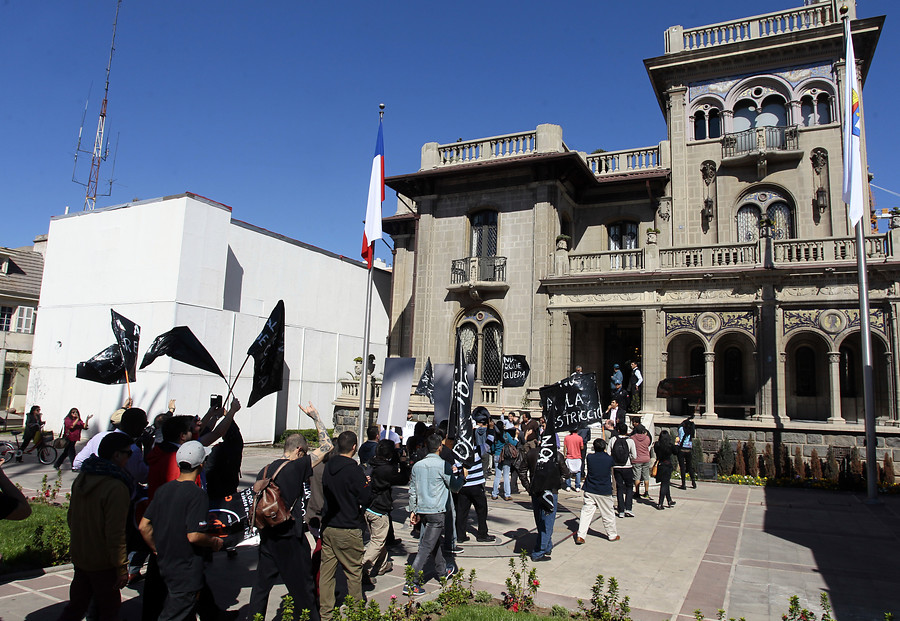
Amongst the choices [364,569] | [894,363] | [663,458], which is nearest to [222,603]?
[364,569]

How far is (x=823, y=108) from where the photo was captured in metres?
23.3

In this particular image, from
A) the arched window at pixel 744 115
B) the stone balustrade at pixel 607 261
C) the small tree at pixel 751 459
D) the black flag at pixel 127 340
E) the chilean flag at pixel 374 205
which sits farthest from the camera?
the arched window at pixel 744 115

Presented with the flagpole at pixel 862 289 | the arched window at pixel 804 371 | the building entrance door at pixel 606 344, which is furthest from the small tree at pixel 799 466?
the building entrance door at pixel 606 344

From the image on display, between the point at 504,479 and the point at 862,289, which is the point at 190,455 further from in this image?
the point at 862,289

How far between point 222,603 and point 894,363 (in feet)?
65.4

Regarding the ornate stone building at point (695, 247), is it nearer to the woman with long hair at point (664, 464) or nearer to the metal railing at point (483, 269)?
the metal railing at point (483, 269)

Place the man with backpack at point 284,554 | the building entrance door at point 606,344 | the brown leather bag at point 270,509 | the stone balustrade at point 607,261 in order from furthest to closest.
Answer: the building entrance door at point 606,344
the stone balustrade at point 607,261
the man with backpack at point 284,554
the brown leather bag at point 270,509

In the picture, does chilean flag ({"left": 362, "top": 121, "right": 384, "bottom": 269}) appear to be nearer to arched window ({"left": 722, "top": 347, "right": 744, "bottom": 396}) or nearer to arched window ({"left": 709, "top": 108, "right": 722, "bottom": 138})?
Answer: arched window ({"left": 722, "top": 347, "right": 744, "bottom": 396})

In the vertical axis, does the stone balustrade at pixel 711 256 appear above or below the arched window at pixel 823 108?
below

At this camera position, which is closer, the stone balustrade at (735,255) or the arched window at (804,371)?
the stone balustrade at (735,255)

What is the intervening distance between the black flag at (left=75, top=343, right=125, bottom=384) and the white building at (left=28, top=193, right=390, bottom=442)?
5.99 metres

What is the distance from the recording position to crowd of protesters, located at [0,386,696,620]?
5.07 m

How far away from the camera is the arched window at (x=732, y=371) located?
23422 millimetres

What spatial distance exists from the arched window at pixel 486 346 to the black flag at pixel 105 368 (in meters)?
12.9
